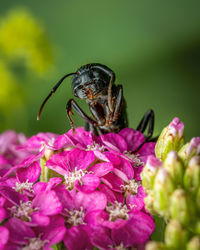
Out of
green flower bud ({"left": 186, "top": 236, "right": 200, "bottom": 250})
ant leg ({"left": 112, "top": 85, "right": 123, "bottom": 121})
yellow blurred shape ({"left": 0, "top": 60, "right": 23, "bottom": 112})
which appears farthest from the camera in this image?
yellow blurred shape ({"left": 0, "top": 60, "right": 23, "bottom": 112})

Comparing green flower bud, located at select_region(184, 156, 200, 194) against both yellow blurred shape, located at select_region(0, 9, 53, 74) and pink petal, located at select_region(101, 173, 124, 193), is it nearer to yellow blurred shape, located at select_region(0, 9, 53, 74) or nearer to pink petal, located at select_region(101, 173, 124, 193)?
pink petal, located at select_region(101, 173, 124, 193)

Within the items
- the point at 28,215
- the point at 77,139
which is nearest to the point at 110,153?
the point at 77,139

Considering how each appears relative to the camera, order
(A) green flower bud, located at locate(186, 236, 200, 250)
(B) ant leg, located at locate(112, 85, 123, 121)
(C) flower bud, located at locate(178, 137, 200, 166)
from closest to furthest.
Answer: (A) green flower bud, located at locate(186, 236, 200, 250) < (C) flower bud, located at locate(178, 137, 200, 166) < (B) ant leg, located at locate(112, 85, 123, 121)

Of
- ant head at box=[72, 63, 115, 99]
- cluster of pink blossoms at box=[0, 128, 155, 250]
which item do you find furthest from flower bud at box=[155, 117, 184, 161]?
ant head at box=[72, 63, 115, 99]

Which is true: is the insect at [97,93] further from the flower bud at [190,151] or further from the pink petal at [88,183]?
the flower bud at [190,151]

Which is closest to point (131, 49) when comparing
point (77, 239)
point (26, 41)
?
point (26, 41)
